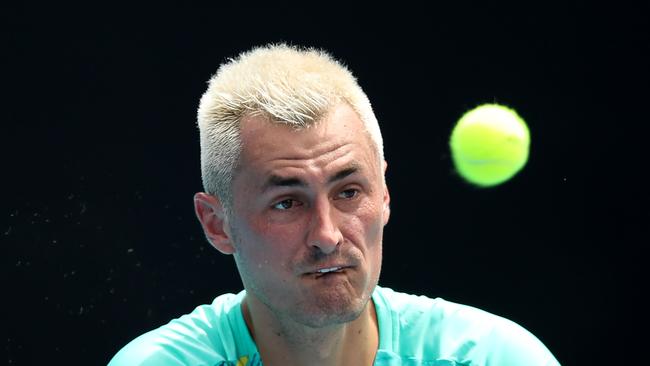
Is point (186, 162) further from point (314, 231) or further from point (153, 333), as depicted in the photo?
A: point (314, 231)

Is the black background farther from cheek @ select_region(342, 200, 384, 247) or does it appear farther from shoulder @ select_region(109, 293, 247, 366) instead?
cheek @ select_region(342, 200, 384, 247)

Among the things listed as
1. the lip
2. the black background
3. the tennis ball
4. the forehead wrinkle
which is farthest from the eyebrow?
the tennis ball

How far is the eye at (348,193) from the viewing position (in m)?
1.68

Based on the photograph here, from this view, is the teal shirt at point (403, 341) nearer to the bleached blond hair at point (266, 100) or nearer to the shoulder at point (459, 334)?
the shoulder at point (459, 334)

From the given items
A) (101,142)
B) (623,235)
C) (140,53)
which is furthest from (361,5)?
(623,235)

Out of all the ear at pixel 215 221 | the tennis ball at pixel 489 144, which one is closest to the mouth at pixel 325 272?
the ear at pixel 215 221

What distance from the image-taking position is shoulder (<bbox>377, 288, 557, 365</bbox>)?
1791 millimetres

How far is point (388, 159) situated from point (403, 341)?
0.98 m

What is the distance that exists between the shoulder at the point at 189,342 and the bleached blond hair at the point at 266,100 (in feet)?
0.90

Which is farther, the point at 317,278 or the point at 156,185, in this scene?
the point at 156,185

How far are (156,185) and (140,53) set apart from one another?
1.27 ft

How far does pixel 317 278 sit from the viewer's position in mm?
1626

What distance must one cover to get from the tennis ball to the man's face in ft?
3.65

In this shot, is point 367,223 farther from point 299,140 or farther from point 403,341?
point 403,341
